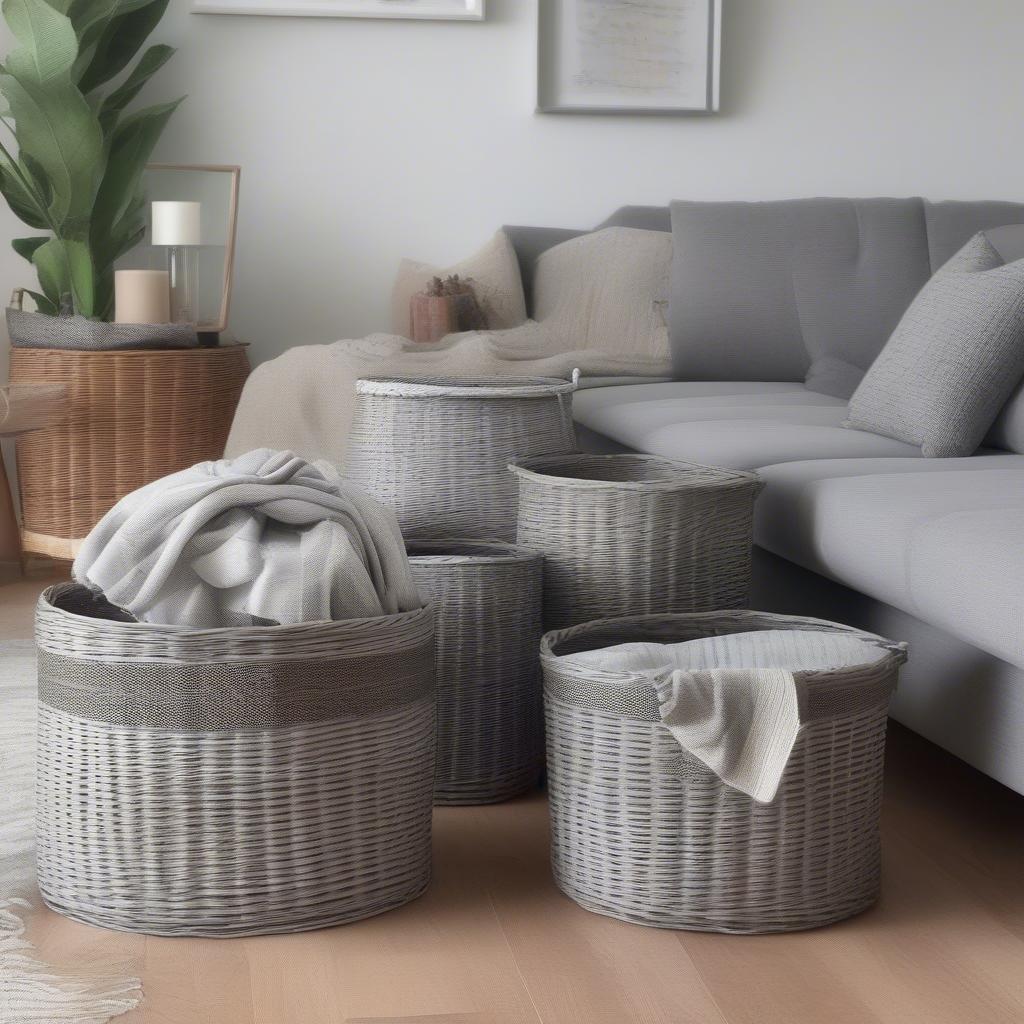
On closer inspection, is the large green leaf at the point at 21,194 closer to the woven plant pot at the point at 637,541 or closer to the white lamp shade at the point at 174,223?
the white lamp shade at the point at 174,223

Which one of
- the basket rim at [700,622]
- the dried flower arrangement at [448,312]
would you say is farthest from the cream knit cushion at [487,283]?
the basket rim at [700,622]

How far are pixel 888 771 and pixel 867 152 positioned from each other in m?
2.29

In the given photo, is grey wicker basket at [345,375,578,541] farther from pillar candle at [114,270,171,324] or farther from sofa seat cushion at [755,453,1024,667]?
pillar candle at [114,270,171,324]

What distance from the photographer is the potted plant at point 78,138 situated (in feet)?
10.1

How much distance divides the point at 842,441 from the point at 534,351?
98 centimetres

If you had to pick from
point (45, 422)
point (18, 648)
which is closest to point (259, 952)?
point (18, 648)

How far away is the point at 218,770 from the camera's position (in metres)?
1.41

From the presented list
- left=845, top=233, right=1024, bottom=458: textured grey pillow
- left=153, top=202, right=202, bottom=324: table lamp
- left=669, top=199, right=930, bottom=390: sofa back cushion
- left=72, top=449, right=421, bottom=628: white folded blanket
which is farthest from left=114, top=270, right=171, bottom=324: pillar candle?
left=72, top=449, right=421, bottom=628: white folded blanket

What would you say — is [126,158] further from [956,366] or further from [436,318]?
[956,366]

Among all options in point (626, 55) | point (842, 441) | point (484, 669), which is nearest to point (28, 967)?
point (484, 669)

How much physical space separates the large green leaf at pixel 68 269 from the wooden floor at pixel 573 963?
2046 millimetres

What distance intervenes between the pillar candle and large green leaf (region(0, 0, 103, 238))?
0.17m

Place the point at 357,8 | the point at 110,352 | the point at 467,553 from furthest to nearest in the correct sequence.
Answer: the point at 357,8, the point at 110,352, the point at 467,553

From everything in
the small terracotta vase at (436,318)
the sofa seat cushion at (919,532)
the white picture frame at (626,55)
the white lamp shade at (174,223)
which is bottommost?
the sofa seat cushion at (919,532)
